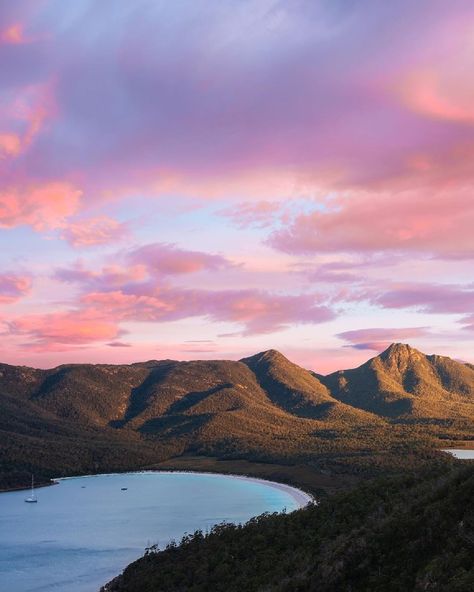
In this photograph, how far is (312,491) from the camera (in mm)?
190250

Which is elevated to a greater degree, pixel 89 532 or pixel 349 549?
pixel 349 549

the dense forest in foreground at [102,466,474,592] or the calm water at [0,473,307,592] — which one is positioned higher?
the dense forest in foreground at [102,466,474,592]

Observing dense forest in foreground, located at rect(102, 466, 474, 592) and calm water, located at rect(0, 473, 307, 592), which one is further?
calm water, located at rect(0, 473, 307, 592)

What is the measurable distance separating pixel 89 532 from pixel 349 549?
126079mm

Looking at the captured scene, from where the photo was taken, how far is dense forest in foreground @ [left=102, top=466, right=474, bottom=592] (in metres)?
40.9

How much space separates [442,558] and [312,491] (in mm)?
157587

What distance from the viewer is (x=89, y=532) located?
522ft

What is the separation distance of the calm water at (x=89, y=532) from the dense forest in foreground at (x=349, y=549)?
96.9 feet

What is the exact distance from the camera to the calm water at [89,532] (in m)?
119

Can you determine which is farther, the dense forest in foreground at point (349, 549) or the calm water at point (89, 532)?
the calm water at point (89, 532)

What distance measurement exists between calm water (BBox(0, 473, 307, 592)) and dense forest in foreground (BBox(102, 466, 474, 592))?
29550mm

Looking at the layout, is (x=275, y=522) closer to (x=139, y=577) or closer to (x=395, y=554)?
(x=139, y=577)

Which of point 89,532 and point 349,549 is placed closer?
point 349,549

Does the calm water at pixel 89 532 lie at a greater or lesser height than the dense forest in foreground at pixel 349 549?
lesser
